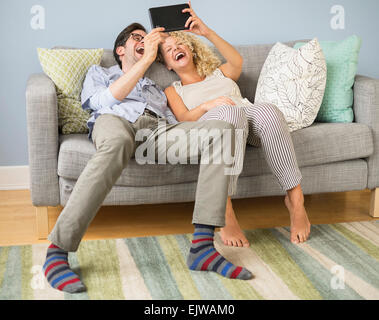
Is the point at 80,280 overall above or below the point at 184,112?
below

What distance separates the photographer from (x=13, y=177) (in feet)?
9.19

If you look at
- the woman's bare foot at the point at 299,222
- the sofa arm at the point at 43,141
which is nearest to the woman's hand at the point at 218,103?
the woman's bare foot at the point at 299,222

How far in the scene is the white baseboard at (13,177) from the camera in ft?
9.15

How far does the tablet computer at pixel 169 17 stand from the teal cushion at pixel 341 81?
28.5 inches

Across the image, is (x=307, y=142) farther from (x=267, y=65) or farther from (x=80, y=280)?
(x=80, y=280)

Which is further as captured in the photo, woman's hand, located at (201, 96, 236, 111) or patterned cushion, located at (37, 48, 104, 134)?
patterned cushion, located at (37, 48, 104, 134)

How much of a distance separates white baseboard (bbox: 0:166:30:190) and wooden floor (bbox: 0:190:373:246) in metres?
0.09

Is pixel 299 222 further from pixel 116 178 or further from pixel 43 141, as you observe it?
pixel 43 141

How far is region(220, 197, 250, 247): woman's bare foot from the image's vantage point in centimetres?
197

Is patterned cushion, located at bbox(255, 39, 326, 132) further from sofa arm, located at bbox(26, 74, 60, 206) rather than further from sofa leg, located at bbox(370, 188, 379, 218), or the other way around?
sofa arm, located at bbox(26, 74, 60, 206)

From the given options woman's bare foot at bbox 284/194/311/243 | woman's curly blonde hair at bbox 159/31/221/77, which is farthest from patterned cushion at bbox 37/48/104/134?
woman's bare foot at bbox 284/194/311/243

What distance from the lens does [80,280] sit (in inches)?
65.0
